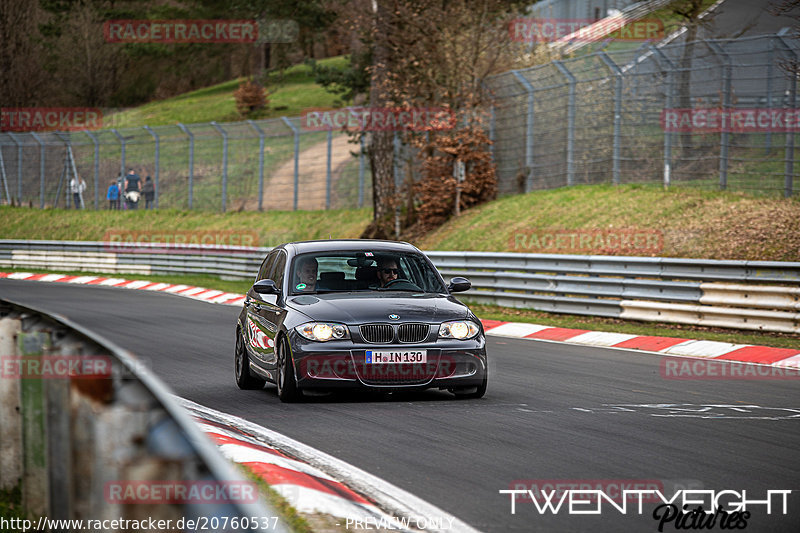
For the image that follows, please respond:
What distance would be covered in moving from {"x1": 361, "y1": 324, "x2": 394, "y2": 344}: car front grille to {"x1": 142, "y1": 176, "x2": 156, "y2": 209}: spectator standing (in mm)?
35533

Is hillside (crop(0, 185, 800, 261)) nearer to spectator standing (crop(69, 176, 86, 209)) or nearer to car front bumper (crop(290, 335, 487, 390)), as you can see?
car front bumper (crop(290, 335, 487, 390))

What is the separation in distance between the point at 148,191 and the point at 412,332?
35.9m

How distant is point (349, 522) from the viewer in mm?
5023

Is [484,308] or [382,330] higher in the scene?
[382,330]

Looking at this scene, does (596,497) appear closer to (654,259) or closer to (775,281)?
(775,281)

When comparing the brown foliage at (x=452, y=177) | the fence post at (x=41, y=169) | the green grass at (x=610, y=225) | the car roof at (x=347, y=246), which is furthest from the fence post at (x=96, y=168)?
the car roof at (x=347, y=246)

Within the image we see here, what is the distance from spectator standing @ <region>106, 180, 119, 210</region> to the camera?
4482 cm

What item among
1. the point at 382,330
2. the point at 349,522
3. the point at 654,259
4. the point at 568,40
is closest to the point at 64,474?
the point at 349,522

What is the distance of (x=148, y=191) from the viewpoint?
43594 millimetres

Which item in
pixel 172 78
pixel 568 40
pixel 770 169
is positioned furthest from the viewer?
pixel 172 78

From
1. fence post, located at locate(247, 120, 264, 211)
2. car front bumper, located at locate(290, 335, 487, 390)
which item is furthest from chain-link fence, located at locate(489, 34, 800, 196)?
car front bumper, located at locate(290, 335, 487, 390)

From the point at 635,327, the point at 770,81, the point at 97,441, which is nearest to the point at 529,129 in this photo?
the point at 770,81

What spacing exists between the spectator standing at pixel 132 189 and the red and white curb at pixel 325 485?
37202mm

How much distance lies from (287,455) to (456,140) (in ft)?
73.0
